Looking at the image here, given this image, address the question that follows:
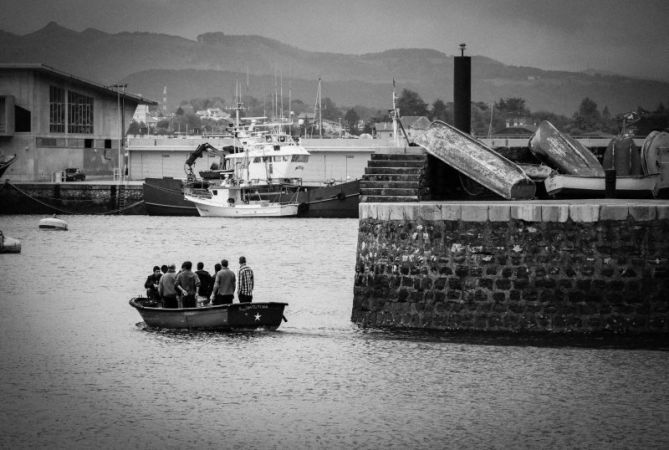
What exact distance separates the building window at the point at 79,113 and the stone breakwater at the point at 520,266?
77115 mm

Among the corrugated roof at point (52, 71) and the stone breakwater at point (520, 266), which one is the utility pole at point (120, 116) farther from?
the stone breakwater at point (520, 266)

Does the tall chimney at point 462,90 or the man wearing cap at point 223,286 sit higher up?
the tall chimney at point 462,90

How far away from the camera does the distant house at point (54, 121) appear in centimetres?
9556

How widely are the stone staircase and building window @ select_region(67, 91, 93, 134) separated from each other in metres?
74.7

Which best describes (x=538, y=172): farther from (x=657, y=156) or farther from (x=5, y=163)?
(x=5, y=163)

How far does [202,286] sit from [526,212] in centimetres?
901

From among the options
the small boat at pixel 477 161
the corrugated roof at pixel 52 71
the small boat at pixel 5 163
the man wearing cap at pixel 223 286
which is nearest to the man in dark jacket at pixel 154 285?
the man wearing cap at pixel 223 286

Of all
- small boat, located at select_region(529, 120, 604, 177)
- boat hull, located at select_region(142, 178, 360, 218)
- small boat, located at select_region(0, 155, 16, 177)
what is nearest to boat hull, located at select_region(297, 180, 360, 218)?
boat hull, located at select_region(142, 178, 360, 218)

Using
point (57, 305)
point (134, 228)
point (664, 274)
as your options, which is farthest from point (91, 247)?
point (664, 274)

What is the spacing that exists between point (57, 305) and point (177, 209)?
168 ft

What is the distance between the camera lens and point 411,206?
26.6m

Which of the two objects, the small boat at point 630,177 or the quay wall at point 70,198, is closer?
the small boat at point 630,177

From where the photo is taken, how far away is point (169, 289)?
97.8ft

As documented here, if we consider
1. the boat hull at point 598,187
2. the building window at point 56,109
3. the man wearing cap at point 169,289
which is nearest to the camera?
the man wearing cap at point 169,289
